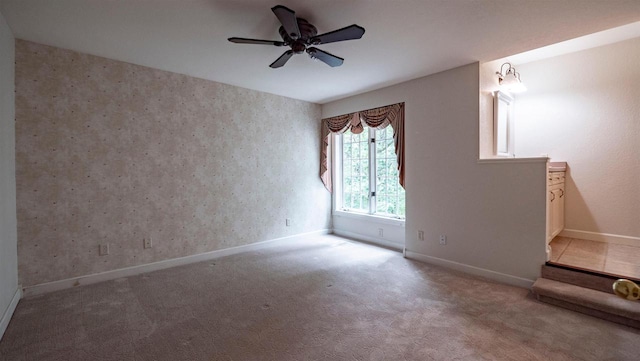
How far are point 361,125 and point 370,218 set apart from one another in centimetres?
157

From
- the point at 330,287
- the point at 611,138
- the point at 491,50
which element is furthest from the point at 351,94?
the point at 611,138

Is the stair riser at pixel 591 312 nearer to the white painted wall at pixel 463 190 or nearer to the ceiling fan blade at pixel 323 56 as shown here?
the white painted wall at pixel 463 190

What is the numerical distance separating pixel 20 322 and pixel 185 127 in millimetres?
2454

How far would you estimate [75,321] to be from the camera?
7.73 feet

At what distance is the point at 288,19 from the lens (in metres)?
2.02

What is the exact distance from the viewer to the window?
4613mm

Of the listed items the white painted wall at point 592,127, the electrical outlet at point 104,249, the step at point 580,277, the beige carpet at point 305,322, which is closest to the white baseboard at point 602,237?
the white painted wall at point 592,127

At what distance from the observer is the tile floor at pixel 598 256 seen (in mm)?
2677

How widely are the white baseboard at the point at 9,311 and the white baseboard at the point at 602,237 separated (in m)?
6.00

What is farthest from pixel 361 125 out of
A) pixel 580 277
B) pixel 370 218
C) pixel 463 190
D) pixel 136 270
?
pixel 136 270

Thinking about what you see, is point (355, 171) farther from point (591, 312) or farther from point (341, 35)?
point (591, 312)

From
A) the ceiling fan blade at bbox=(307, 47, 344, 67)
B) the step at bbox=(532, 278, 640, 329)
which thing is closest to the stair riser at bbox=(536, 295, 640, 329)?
the step at bbox=(532, 278, 640, 329)

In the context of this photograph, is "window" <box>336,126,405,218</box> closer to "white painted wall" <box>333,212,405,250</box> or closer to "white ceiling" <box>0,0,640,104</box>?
"white painted wall" <box>333,212,405,250</box>

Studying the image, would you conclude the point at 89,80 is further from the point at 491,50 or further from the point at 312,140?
the point at 491,50
